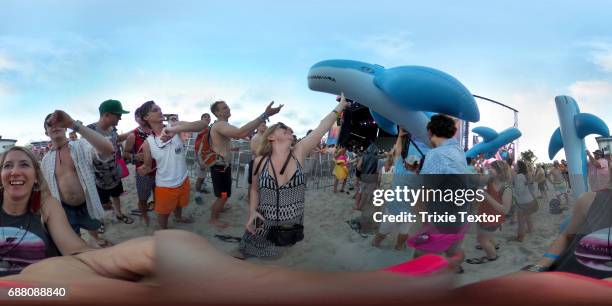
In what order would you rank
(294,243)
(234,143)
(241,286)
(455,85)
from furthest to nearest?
1. (234,143)
2. (455,85)
3. (294,243)
4. (241,286)

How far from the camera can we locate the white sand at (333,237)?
85cm

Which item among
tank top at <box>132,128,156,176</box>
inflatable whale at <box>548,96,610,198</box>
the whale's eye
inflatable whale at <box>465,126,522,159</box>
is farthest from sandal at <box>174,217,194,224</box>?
inflatable whale at <box>548,96,610,198</box>

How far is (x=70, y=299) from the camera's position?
0.40m

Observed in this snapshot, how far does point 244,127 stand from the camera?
4.08ft

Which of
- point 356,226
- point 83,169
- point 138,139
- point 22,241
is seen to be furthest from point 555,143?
point 22,241

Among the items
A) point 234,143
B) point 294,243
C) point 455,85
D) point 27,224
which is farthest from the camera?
point 234,143

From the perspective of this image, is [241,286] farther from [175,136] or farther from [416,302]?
[175,136]

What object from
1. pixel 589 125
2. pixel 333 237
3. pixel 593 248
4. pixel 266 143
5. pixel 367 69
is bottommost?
pixel 333 237

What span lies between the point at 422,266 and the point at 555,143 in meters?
2.69

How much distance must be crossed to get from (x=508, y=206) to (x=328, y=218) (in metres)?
0.66

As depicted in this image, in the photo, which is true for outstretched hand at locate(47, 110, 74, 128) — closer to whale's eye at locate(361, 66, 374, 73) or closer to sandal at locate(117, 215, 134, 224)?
sandal at locate(117, 215, 134, 224)

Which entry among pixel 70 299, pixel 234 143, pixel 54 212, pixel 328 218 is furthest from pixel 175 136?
pixel 70 299

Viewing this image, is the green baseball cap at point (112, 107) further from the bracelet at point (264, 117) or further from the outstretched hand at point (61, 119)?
the bracelet at point (264, 117)

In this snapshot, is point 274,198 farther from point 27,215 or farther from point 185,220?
point 27,215
